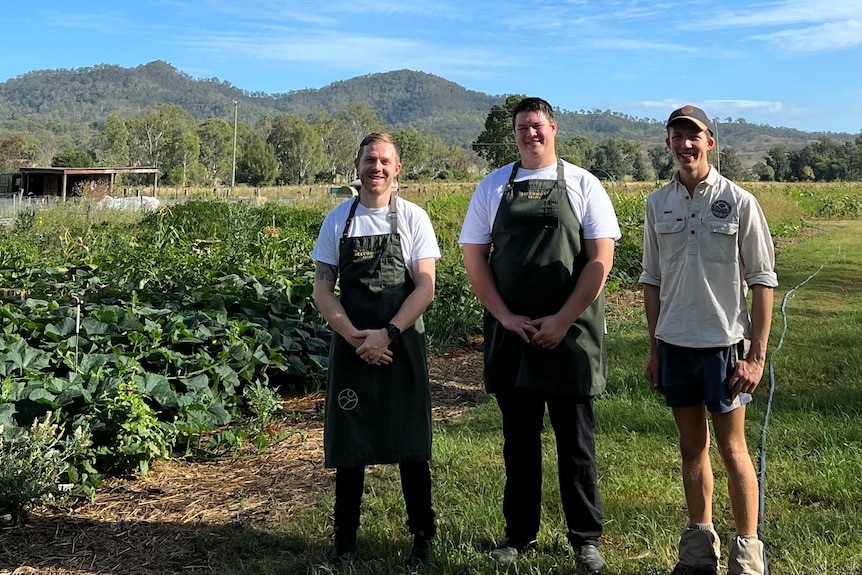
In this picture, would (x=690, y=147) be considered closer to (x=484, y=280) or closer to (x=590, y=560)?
(x=484, y=280)

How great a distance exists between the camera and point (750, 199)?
8.89 feet

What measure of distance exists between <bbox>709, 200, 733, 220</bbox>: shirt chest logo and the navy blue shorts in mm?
467

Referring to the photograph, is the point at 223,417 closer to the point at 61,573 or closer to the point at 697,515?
the point at 61,573

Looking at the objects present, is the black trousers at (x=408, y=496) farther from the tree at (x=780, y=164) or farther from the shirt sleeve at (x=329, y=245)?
the tree at (x=780, y=164)

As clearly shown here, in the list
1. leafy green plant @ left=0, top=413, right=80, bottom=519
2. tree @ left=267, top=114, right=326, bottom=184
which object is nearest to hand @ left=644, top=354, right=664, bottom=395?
leafy green plant @ left=0, top=413, right=80, bottom=519

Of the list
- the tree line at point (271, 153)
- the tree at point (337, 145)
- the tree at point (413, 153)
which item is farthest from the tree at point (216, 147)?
the tree at point (413, 153)

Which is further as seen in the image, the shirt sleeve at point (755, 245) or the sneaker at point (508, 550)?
the sneaker at point (508, 550)

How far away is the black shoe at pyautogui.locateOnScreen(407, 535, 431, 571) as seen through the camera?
3.07 meters

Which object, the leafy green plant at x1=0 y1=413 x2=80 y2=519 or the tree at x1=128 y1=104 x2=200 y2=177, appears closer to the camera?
the leafy green plant at x1=0 y1=413 x2=80 y2=519

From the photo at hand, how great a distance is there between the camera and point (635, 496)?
374cm

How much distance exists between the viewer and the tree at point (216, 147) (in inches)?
3629

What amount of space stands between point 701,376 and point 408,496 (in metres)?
1.26

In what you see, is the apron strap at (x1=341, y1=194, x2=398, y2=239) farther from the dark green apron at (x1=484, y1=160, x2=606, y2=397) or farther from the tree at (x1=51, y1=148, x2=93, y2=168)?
the tree at (x1=51, y1=148, x2=93, y2=168)

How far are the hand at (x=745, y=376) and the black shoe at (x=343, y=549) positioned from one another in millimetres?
1611
